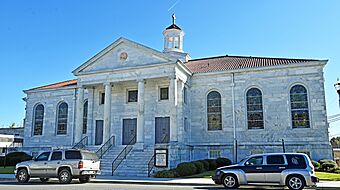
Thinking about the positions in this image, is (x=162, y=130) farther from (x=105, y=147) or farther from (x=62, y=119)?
(x=62, y=119)

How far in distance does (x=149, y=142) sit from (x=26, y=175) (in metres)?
11.6

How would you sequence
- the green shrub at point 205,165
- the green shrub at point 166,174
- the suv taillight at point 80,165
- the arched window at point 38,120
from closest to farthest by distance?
1. the suv taillight at point 80,165
2. the green shrub at point 166,174
3. the green shrub at point 205,165
4. the arched window at point 38,120

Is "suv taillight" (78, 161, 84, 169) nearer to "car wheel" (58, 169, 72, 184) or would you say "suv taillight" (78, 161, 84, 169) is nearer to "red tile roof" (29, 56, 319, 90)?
"car wheel" (58, 169, 72, 184)

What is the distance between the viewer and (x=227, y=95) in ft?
90.7

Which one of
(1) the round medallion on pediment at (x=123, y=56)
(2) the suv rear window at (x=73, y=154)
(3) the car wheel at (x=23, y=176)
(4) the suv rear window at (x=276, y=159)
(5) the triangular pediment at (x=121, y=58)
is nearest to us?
(4) the suv rear window at (x=276, y=159)

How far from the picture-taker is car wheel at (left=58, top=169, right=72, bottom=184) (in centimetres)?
1631

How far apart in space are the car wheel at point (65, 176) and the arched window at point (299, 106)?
17.9m

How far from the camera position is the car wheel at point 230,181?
561 inches

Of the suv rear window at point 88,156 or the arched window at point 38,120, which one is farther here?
the arched window at point 38,120

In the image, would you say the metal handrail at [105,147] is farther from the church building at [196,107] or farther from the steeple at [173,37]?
the steeple at [173,37]

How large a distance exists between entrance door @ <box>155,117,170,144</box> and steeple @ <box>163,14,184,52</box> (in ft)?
38.9

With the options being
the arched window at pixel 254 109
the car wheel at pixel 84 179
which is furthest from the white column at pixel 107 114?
the arched window at pixel 254 109

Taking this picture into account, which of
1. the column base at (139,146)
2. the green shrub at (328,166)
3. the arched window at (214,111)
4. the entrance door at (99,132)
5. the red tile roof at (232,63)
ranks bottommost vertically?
the green shrub at (328,166)

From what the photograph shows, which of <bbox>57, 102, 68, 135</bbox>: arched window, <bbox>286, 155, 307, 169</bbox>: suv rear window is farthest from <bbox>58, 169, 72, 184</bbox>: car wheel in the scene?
<bbox>57, 102, 68, 135</bbox>: arched window
